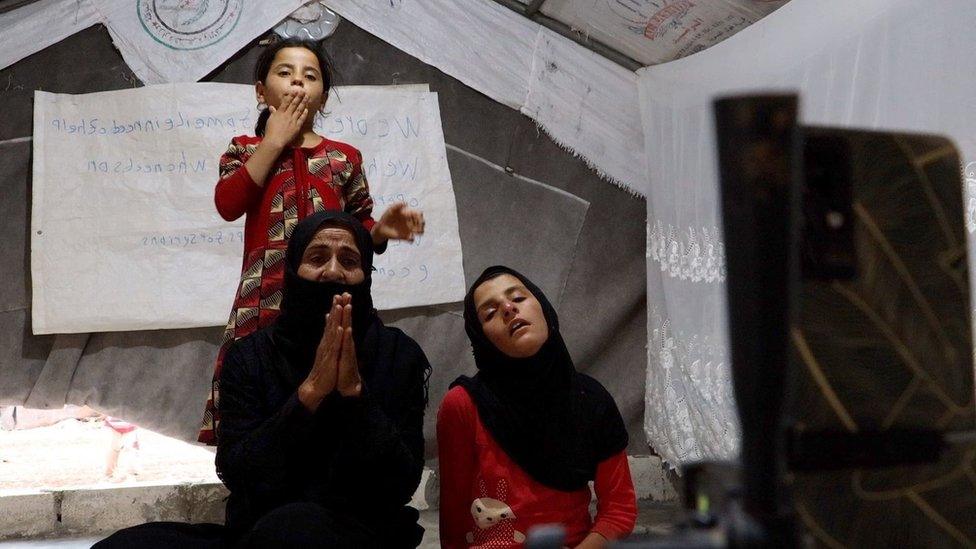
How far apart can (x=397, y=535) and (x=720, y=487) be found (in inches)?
57.5

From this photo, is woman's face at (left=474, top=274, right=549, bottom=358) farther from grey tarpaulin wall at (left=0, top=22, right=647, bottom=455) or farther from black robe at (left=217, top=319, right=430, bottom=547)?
grey tarpaulin wall at (left=0, top=22, right=647, bottom=455)

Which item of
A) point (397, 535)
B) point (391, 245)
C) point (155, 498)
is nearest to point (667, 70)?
point (391, 245)

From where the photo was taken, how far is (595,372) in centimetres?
337

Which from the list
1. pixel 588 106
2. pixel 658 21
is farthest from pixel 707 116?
pixel 588 106

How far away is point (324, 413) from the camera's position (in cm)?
188

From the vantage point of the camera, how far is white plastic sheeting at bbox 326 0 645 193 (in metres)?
3.18

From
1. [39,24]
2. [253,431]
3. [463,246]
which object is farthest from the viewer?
[463,246]

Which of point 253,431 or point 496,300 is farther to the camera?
point 496,300

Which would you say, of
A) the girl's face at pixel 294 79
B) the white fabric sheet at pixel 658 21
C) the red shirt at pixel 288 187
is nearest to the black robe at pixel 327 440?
the red shirt at pixel 288 187

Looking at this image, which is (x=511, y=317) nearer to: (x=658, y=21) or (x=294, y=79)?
(x=294, y=79)

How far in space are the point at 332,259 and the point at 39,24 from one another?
172 centimetres

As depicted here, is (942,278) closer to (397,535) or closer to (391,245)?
(397,535)

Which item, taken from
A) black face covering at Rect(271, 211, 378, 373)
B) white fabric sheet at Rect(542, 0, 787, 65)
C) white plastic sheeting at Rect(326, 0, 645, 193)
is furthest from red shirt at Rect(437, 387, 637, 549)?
white plastic sheeting at Rect(326, 0, 645, 193)

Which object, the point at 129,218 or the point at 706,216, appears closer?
the point at 706,216
